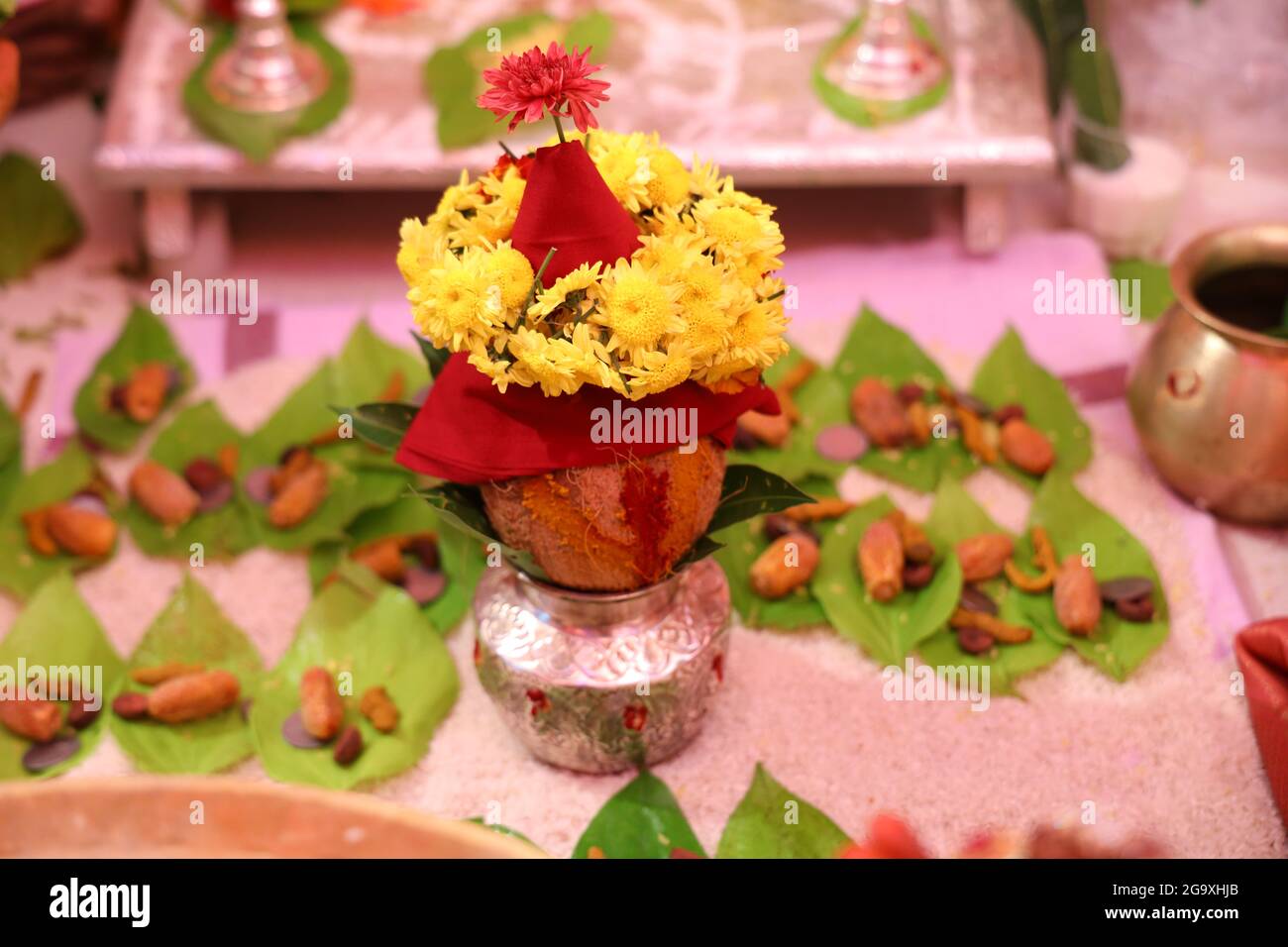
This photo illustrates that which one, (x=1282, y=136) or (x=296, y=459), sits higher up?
(x=1282, y=136)

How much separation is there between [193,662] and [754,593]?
494 millimetres

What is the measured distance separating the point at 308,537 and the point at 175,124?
578 mm

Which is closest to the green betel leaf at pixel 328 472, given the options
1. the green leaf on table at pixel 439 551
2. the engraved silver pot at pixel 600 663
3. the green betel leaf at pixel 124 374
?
the green leaf on table at pixel 439 551

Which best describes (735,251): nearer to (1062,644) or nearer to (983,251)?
(1062,644)

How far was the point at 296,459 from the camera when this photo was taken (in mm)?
1450

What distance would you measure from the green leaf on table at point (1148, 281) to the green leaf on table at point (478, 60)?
66 centimetres

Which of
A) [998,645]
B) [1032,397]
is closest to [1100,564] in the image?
[998,645]

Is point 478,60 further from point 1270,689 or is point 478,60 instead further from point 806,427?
point 1270,689

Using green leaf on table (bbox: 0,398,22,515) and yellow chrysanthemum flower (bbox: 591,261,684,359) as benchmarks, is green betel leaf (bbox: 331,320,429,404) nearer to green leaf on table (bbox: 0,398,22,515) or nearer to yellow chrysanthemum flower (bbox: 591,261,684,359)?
green leaf on table (bbox: 0,398,22,515)

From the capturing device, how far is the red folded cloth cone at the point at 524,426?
1027 millimetres

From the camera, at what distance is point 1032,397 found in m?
1.53

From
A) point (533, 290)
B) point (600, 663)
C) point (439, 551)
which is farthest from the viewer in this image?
point (439, 551)
